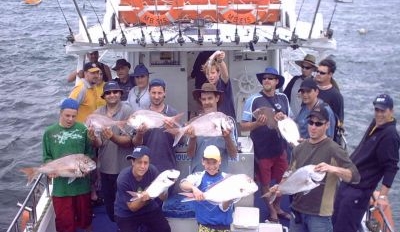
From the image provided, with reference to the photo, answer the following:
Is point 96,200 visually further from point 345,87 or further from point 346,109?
point 345,87

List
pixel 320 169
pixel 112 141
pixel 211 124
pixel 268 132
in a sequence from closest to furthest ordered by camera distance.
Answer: pixel 320 169
pixel 211 124
pixel 112 141
pixel 268 132

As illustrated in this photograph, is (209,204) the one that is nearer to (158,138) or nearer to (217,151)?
(217,151)

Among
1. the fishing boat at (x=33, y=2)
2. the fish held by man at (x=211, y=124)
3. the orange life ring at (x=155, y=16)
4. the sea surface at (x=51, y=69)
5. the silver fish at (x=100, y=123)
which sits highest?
the fishing boat at (x=33, y=2)

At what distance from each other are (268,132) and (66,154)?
8.12 feet

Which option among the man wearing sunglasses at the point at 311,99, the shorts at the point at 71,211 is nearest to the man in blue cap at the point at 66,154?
the shorts at the point at 71,211

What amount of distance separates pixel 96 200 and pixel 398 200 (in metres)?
7.93

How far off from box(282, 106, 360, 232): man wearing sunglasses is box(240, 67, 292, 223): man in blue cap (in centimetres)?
96

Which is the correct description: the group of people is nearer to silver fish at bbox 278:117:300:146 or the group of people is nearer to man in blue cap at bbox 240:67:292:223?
man in blue cap at bbox 240:67:292:223

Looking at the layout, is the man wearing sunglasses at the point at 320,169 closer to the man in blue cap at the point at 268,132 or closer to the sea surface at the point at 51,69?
the man in blue cap at the point at 268,132

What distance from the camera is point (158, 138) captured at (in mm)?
6285

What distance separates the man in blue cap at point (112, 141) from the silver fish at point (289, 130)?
69.5 inches

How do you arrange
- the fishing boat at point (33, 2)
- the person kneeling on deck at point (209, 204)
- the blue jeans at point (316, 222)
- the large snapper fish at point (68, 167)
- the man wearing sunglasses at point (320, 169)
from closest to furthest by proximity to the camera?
the man wearing sunglasses at point (320, 169), the person kneeling on deck at point (209, 204), the blue jeans at point (316, 222), the large snapper fish at point (68, 167), the fishing boat at point (33, 2)

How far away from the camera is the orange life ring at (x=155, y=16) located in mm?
8633

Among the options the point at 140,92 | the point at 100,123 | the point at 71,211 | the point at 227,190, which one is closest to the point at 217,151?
the point at 227,190
